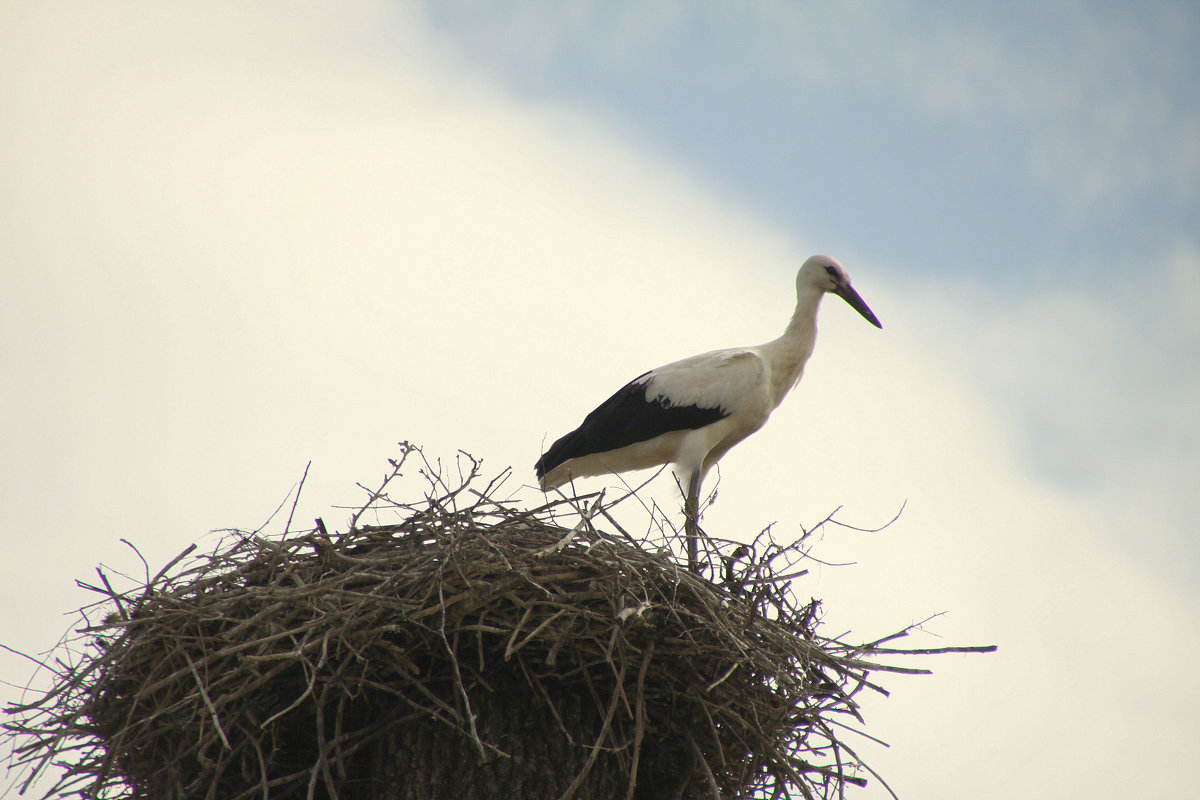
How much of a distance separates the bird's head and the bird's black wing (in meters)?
1.17

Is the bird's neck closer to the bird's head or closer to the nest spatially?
the bird's head

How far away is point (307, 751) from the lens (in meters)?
4.15

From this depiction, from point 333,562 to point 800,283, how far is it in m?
4.04

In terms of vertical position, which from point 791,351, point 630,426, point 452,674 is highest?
point 791,351

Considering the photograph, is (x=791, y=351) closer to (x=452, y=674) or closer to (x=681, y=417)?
(x=681, y=417)

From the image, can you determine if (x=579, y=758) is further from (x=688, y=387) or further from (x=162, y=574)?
(x=688, y=387)

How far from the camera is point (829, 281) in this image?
7438 millimetres

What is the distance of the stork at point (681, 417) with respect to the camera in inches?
265

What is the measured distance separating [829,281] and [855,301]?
8.2 inches

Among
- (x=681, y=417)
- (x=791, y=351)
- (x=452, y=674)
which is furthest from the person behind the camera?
(x=791, y=351)

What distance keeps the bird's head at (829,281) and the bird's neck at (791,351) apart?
223 millimetres

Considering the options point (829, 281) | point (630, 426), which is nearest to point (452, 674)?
point (630, 426)

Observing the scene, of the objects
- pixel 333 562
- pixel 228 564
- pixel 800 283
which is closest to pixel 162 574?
pixel 228 564

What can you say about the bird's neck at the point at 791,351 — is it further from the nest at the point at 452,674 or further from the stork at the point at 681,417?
the nest at the point at 452,674
